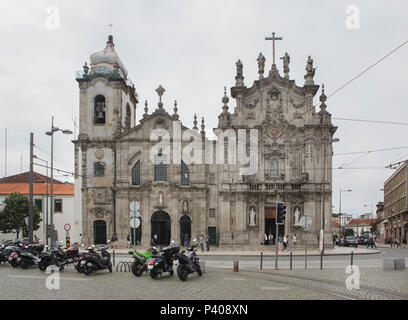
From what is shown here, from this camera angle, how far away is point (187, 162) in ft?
135

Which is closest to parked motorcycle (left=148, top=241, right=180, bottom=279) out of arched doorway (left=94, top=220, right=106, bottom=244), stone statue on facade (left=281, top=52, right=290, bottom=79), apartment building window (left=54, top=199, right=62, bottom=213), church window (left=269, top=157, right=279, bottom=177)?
arched doorway (left=94, top=220, right=106, bottom=244)

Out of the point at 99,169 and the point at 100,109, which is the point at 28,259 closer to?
the point at 99,169

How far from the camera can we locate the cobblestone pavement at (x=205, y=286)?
11.7 metres

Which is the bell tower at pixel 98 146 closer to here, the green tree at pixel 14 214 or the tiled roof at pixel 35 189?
the green tree at pixel 14 214

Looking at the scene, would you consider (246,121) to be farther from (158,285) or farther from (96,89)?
(158,285)

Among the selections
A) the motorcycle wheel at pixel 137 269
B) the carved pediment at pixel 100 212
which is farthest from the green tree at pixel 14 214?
the motorcycle wheel at pixel 137 269

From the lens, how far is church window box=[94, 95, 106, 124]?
4269 centimetres

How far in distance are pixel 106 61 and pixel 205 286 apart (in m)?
35.4

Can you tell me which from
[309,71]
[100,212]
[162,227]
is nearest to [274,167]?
[309,71]

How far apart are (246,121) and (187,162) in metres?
7.39

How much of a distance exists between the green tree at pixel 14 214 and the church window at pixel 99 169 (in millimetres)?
12150

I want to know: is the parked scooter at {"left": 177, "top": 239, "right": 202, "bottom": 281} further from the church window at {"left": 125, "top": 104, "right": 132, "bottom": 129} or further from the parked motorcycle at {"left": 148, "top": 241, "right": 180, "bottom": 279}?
the church window at {"left": 125, "top": 104, "right": 132, "bottom": 129}

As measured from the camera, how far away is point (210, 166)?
4153 centimetres
